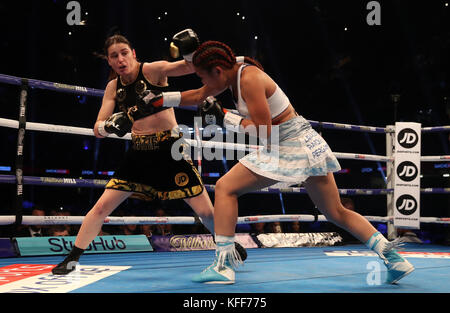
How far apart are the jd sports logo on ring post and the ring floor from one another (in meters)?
0.78

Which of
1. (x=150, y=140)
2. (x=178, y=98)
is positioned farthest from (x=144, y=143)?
(x=178, y=98)

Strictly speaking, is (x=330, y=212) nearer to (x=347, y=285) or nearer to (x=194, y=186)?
(x=347, y=285)

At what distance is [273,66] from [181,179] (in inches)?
356

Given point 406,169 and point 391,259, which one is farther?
point 406,169

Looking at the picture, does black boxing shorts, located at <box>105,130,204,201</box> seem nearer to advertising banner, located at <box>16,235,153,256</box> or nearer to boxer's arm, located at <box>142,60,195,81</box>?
boxer's arm, located at <box>142,60,195,81</box>

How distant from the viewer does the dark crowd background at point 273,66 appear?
345 inches

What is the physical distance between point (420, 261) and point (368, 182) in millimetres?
8270

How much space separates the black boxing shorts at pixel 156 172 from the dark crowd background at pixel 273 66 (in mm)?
5519

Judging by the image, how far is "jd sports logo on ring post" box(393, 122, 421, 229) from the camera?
4113 millimetres

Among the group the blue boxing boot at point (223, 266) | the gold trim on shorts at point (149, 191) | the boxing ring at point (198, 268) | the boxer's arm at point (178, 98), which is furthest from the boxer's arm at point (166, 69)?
the blue boxing boot at point (223, 266)

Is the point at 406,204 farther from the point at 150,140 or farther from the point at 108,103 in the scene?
the point at 108,103

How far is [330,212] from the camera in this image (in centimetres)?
207

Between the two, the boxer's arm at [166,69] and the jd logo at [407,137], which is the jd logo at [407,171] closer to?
the jd logo at [407,137]

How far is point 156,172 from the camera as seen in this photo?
7.76 ft
